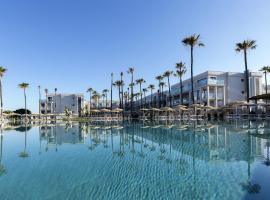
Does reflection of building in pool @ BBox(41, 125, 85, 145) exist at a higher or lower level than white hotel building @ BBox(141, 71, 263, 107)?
lower

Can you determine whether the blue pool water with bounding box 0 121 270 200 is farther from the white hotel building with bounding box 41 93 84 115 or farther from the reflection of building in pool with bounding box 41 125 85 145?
the white hotel building with bounding box 41 93 84 115

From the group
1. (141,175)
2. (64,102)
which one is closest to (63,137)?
(141,175)

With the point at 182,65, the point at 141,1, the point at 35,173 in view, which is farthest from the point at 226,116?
the point at 35,173

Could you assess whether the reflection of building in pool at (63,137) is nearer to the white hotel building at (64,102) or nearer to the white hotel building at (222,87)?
the white hotel building at (222,87)

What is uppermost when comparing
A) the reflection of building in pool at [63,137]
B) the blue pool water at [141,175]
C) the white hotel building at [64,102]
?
the white hotel building at [64,102]

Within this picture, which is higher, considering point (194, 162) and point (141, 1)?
point (141, 1)

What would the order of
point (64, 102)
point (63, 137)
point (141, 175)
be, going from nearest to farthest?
point (141, 175), point (63, 137), point (64, 102)

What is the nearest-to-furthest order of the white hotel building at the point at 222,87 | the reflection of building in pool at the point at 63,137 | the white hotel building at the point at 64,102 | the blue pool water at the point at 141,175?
1. the blue pool water at the point at 141,175
2. the reflection of building in pool at the point at 63,137
3. the white hotel building at the point at 222,87
4. the white hotel building at the point at 64,102

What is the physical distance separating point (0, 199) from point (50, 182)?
1.37 metres

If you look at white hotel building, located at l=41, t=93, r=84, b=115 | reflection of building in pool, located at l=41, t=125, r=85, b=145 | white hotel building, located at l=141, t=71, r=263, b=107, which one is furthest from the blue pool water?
white hotel building, located at l=41, t=93, r=84, b=115

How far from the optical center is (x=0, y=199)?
5215 millimetres

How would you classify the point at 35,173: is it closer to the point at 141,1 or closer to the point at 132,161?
the point at 132,161

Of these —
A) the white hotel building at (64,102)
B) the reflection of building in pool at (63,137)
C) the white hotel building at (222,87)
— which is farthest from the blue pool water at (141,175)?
the white hotel building at (64,102)

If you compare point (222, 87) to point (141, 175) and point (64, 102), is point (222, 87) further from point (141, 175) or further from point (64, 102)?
point (64, 102)
